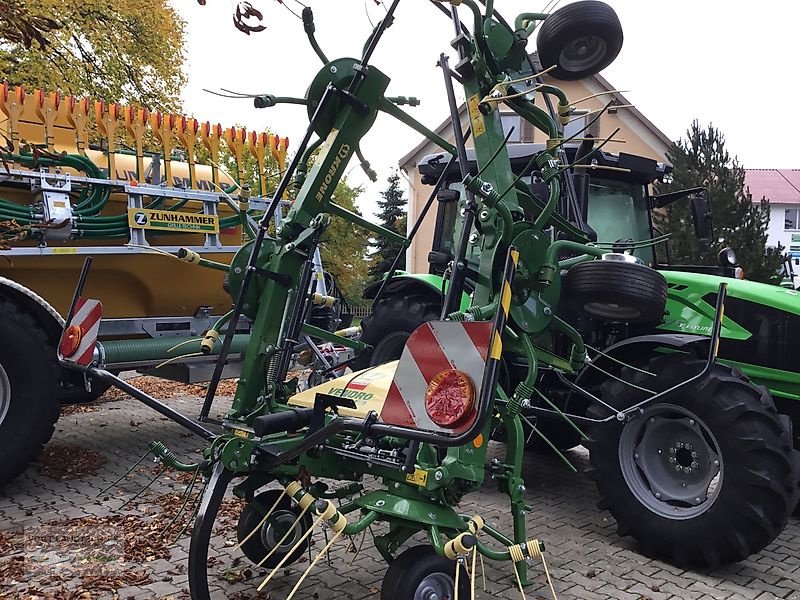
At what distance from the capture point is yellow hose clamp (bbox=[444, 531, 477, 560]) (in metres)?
2.64

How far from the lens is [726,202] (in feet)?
50.1

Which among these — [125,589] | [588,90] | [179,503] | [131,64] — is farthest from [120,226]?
[588,90]

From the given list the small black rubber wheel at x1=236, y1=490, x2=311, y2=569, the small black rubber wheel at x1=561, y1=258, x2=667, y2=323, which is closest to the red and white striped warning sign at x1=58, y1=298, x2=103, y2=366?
the small black rubber wheel at x1=236, y1=490, x2=311, y2=569

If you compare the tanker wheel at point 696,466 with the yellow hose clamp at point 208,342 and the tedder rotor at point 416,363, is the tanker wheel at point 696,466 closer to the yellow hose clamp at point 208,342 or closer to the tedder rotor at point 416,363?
the tedder rotor at point 416,363

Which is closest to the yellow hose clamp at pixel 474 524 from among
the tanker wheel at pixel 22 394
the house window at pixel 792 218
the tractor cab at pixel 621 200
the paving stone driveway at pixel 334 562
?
the paving stone driveway at pixel 334 562

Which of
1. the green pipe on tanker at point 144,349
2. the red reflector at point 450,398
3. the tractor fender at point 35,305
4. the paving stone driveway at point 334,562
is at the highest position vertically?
the tractor fender at point 35,305

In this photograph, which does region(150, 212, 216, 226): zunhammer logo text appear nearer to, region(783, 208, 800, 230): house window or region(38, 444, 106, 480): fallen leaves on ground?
region(38, 444, 106, 480): fallen leaves on ground

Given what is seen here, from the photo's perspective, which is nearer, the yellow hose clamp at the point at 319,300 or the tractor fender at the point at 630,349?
the yellow hose clamp at the point at 319,300

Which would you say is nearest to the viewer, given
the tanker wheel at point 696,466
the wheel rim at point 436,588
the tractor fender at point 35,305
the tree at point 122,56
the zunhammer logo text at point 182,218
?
the wheel rim at point 436,588

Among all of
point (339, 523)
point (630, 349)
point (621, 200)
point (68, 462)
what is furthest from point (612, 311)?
point (68, 462)

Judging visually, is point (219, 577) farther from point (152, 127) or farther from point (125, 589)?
point (152, 127)

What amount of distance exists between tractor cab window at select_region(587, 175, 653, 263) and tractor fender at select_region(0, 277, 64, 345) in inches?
152

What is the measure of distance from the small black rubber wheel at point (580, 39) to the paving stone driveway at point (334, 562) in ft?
8.80

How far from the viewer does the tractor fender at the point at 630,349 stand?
4051mm
